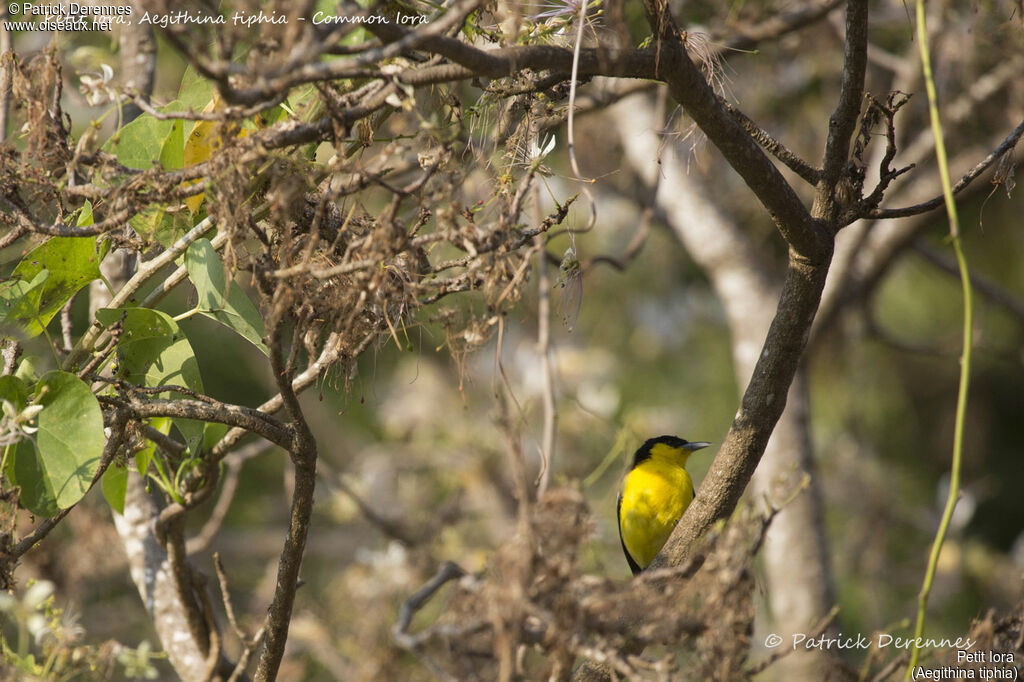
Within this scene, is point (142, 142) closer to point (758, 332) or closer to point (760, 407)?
point (760, 407)

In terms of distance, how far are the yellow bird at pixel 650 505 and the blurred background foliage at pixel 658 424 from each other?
4.17 feet

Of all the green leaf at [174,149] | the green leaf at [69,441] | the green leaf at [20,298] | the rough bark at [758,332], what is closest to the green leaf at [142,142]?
the green leaf at [174,149]

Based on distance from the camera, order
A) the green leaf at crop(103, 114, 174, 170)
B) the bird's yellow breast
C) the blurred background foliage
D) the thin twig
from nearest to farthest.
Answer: the thin twig < the green leaf at crop(103, 114, 174, 170) < the bird's yellow breast < the blurred background foliage

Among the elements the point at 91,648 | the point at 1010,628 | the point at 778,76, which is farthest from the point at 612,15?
the point at 778,76

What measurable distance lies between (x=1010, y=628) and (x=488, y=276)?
1.23 metres

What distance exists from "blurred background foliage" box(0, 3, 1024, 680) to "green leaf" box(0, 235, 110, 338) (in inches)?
110

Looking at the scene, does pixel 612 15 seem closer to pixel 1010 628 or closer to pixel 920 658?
pixel 920 658

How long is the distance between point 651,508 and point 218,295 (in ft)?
8.32

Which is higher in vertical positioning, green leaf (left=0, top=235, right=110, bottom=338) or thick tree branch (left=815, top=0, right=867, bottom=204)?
thick tree branch (left=815, top=0, right=867, bottom=204)

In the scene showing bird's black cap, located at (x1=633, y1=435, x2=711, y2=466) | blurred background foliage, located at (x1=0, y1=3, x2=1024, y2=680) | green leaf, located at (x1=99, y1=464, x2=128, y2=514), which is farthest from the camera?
blurred background foliage, located at (x1=0, y1=3, x2=1024, y2=680)

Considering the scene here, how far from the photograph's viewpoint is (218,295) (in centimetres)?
169

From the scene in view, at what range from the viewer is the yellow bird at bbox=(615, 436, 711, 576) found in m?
3.81

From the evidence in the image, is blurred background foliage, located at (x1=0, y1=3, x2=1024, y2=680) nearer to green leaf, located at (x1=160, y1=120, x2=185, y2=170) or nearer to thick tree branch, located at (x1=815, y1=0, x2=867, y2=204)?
green leaf, located at (x1=160, y1=120, x2=185, y2=170)

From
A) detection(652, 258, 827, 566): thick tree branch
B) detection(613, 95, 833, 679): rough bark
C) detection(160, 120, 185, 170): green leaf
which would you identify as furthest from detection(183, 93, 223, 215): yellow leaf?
detection(613, 95, 833, 679): rough bark
